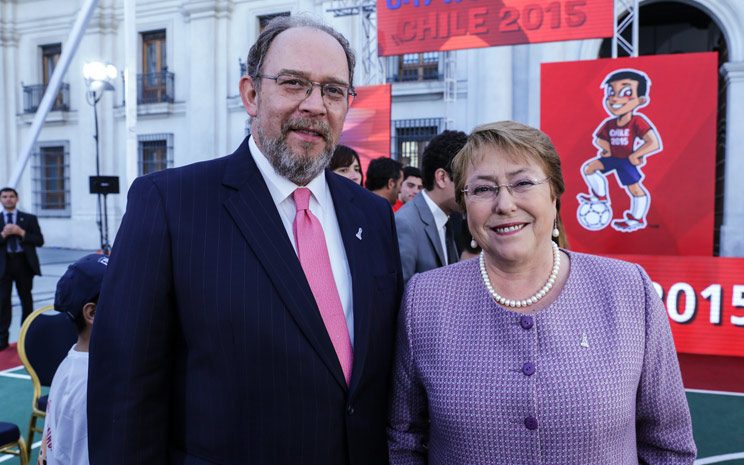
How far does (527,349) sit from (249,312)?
76 cm

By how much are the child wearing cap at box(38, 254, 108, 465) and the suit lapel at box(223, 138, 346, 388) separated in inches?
40.9

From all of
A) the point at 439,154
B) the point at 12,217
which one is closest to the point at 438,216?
the point at 439,154

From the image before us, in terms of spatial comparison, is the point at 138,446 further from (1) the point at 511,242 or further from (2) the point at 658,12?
(2) the point at 658,12

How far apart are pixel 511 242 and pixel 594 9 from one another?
24.0 ft

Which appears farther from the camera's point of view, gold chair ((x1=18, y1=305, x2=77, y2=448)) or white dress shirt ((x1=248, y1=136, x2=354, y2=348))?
gold chair ((x1=18, y1=305, x2=77, y2=448))

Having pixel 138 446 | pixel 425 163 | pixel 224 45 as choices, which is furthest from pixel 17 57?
pixel 138 446

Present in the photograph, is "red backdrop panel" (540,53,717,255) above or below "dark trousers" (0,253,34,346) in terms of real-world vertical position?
above

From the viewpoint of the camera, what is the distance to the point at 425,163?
136 inches

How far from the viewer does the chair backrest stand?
3436 mm

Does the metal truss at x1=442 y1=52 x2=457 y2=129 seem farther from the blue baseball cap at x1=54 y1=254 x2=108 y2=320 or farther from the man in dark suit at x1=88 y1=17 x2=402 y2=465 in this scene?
the man in dark suit at x1=88 y1=17 x2=402 y2=465

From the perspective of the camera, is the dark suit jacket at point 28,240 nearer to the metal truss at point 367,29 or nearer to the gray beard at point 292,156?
the metal truss at point 367,29

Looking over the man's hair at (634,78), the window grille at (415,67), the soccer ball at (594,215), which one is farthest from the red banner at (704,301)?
the window grille at (415,67)

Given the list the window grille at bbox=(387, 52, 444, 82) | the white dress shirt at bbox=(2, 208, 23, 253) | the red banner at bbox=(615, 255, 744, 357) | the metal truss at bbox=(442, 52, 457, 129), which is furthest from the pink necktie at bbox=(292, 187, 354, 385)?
the window grille at bbox=(387, 52, 444, 82)

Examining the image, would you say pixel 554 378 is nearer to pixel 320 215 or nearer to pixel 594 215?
pixel 320 215
